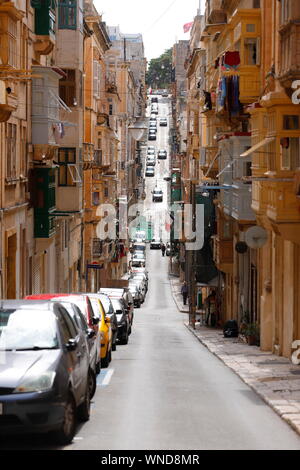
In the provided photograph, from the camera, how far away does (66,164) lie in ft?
146

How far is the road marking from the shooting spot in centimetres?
1758

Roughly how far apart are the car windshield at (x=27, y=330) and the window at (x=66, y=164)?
32.0 metres

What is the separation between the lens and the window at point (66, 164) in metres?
44.1

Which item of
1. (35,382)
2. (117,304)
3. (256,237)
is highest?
(256,237)

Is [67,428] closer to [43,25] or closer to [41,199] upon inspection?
[41,199]

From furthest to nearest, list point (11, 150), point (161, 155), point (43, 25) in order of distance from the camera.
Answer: point (161, 155) < point (43, 25) < point (11, 150)

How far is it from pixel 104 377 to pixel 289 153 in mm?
7552

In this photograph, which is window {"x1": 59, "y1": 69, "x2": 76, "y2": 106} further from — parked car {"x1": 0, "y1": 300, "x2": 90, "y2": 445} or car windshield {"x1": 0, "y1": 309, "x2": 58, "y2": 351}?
car windshield {"x1": 0, "y1": 309, "x2": 58, "y2": 351}

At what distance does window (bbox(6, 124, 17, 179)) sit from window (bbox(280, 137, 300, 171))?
32.9ft

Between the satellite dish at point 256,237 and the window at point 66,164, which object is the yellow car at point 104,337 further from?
the window at point 66,164

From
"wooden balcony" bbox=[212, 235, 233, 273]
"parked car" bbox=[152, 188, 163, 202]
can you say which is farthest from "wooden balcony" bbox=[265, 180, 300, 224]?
"parked car" bbox=[152, 188, 163, 202]

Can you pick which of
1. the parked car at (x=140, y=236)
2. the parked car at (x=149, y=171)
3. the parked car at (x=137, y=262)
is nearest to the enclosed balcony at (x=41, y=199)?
the parked car at (x=137, y=262)

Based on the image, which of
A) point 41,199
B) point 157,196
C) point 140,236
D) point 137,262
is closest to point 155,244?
point 140,236

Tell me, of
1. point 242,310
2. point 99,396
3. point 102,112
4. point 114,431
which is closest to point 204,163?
point 242,310
